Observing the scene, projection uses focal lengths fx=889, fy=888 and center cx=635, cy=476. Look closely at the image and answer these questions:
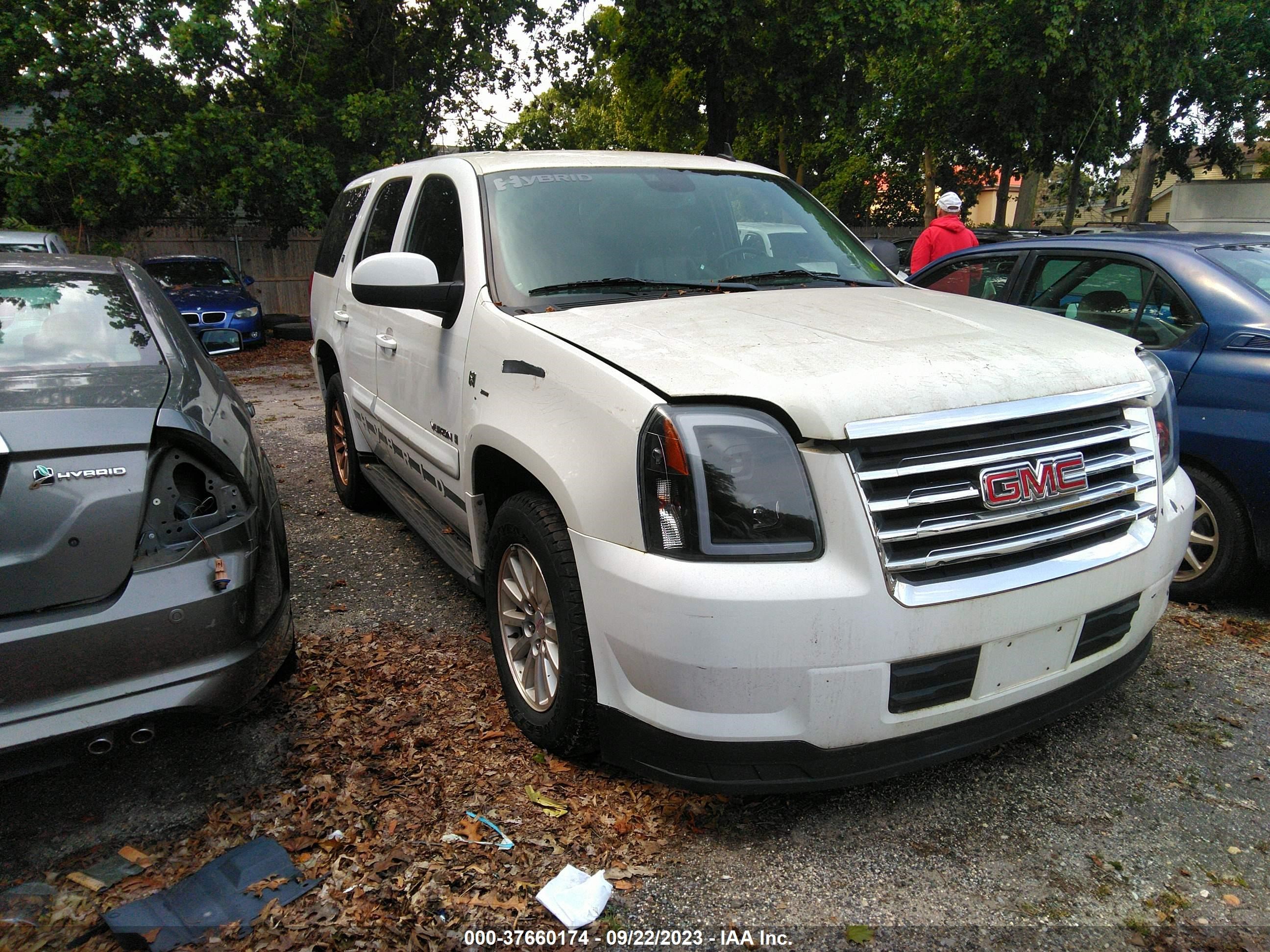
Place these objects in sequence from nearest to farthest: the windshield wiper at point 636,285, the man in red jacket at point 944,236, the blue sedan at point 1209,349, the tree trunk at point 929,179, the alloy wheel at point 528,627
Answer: the alloy wheel at point 528,627 → the windshield wiper at point 636,285 → the blue sedan at point 1209,349 → the man in red jacket at point 944,236 → the tree trunk at point 929,179

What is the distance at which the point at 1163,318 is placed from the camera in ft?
14.0

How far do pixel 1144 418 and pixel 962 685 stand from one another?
1.11 metres

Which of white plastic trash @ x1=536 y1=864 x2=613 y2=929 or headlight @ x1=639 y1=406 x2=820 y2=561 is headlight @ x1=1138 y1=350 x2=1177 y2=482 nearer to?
headlight @ x1=639 y1=406 x2=820 y2=561

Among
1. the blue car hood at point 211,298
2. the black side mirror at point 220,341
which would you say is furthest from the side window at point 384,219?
the blue car hood at point 211,298

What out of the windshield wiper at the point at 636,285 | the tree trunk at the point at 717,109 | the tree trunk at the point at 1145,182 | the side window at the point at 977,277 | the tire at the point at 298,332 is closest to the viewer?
the windshield wiper at the point at 636,285

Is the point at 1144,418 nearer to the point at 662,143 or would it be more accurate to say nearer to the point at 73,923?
the point at 73,923

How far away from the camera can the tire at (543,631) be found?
254 cm

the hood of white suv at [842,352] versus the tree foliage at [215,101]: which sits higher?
the tree foliage at [215,101]

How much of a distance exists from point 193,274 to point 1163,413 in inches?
603

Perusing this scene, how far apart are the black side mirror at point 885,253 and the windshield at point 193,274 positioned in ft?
42.5

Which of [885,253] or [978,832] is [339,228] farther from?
[978,832]

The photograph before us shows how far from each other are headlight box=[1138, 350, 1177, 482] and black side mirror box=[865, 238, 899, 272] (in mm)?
1484

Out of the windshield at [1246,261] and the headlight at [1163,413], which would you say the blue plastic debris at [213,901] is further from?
the windshield at [1246,261]

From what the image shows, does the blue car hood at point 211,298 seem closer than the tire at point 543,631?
No
